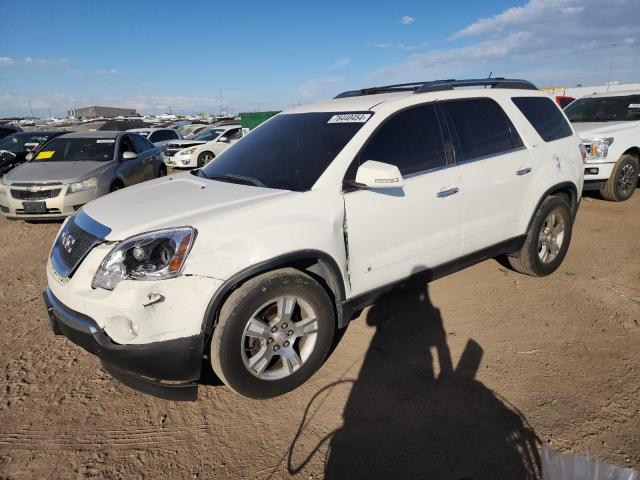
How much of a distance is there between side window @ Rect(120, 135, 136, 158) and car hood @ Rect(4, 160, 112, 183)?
697 millimetres

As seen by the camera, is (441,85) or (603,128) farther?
(603,128)

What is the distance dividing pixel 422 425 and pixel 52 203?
22.2ft

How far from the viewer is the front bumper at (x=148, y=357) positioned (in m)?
2.39

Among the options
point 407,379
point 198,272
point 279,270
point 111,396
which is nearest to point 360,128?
point 279,270

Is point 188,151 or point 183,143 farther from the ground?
point 183,143

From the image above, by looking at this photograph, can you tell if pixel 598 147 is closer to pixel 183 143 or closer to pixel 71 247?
pixel 71 247

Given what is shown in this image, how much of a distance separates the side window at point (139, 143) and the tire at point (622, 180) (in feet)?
28.8

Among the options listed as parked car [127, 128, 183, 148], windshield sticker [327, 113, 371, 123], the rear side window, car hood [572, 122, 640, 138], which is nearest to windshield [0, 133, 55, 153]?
parked car [127, 128, 183, 148]

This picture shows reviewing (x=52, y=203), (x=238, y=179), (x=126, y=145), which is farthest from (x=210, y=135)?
(x=238, y=179)

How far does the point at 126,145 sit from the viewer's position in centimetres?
873

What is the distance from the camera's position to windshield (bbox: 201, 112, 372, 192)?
3.05 m

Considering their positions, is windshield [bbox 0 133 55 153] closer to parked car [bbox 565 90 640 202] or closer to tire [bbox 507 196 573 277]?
tire [bbox 507 196 573 277]

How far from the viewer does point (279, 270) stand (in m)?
2.70

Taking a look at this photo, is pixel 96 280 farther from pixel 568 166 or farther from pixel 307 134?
pixel 568 166
